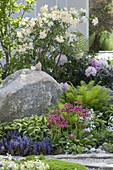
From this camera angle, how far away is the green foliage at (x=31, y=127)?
20.3ft

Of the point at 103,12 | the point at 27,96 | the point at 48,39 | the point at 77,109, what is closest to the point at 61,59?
the point at 48,39

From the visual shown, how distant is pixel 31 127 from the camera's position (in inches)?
247

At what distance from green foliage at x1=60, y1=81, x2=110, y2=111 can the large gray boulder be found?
181 millimetres

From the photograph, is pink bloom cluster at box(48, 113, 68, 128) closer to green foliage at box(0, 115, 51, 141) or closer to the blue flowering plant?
green foliage at box(0, 115, 51, 141)

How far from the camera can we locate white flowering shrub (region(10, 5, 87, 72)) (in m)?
8.27

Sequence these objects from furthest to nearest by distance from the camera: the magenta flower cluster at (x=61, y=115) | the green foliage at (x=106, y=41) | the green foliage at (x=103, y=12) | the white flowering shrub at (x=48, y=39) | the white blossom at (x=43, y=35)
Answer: the green foliage at (x=103, y=12) < the green foliage at (x=106, y=41) < the white flowering shrub at (x=48, y=39) < the white blossom at (x=43, y=35) < the magenta flower cluster at (x=61, y=115)

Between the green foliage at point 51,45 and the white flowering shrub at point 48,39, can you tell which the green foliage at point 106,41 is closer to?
the green foliage at point 51,45

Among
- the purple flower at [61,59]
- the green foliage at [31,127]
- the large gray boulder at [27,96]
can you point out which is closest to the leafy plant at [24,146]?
the green foliage at [31,127]

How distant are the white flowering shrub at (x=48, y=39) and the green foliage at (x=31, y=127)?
2.04 metres

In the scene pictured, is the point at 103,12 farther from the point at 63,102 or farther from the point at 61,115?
the point at 61,115

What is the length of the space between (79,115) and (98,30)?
833 inches

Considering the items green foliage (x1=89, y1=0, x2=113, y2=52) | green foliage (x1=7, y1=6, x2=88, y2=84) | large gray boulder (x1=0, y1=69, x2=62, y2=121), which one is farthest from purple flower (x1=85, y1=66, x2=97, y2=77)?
green foliage (x1=89, y1=0, x2=113, y2=52)

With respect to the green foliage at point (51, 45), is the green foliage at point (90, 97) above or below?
below

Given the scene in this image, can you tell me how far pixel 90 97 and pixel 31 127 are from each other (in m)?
0.99
